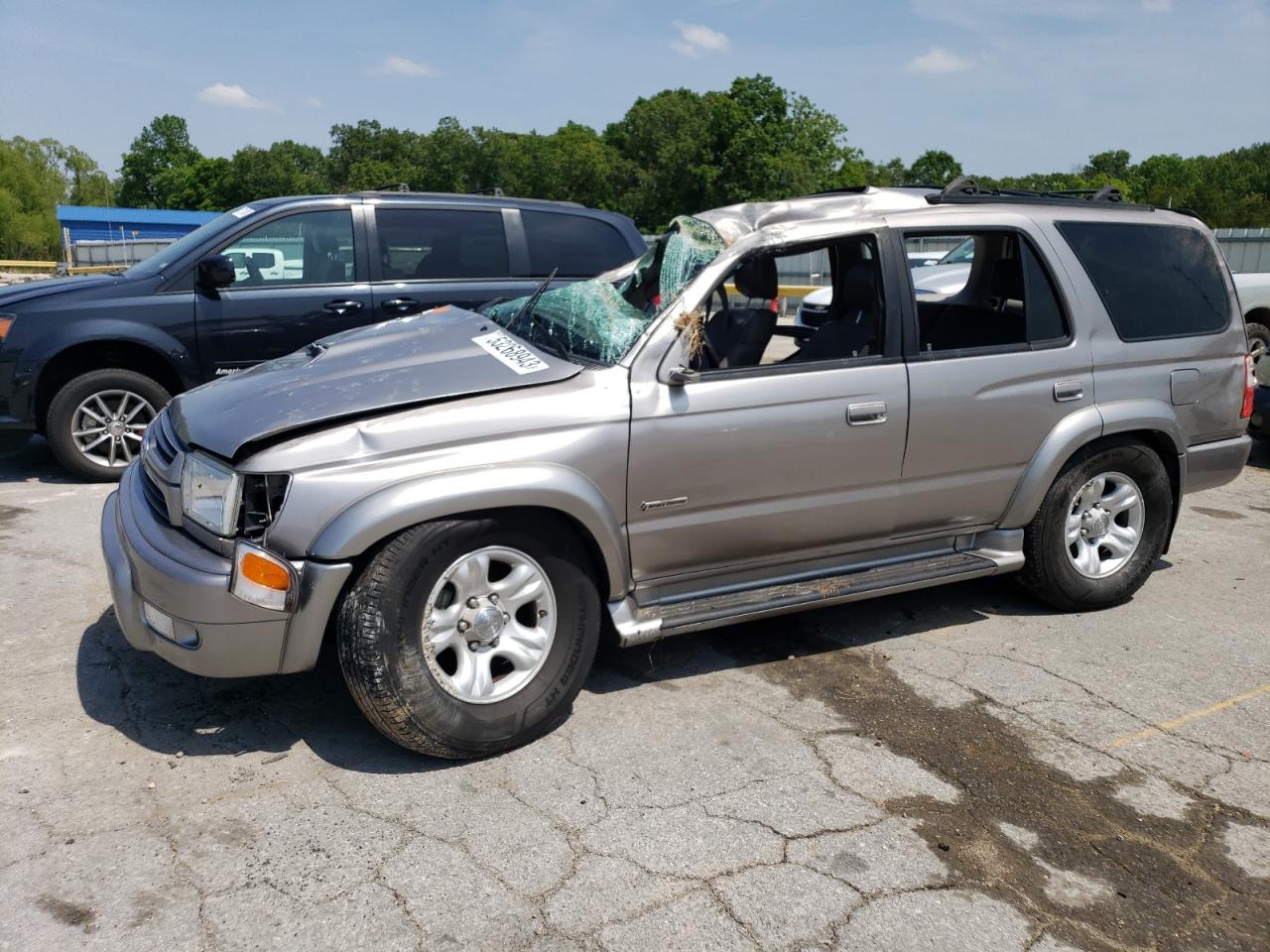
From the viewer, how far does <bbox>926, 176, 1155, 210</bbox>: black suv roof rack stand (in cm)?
467

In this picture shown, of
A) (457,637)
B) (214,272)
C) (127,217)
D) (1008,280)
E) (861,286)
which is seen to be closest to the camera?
(457,637)

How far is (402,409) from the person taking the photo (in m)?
3.46

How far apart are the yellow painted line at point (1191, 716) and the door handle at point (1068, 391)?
138cm

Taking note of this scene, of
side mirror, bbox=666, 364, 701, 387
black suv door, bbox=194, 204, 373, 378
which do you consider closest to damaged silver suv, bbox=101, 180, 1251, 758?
side mirror, bbox=666, 364, 701, 387

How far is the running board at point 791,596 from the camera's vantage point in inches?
149

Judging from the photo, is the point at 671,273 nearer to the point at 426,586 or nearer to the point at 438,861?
the point at 426,586

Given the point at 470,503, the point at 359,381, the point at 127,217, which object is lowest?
the point at 470,503

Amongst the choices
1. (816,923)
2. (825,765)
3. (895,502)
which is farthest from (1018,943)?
(895,502)

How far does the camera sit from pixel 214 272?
22.3 ft

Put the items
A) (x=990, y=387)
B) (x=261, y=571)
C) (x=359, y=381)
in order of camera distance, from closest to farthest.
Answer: (x=261, y=571) → (x=359, y=381) → (x=990, y=387)

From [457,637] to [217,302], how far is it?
14.6 ft

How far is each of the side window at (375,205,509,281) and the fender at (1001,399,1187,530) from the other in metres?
4.28

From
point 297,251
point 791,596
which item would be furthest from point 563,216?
point 791,596

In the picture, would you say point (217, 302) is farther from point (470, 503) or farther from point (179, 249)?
point (470, 503)
